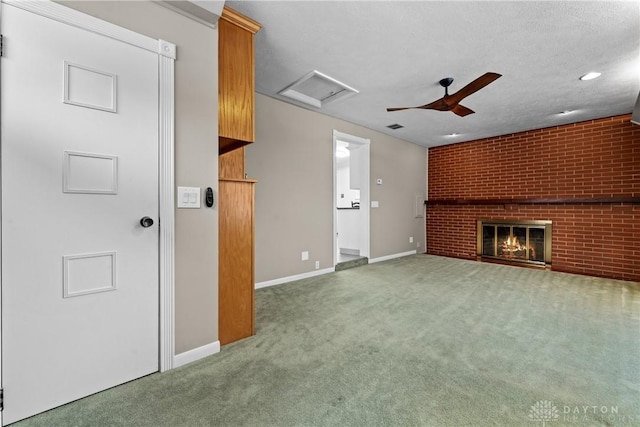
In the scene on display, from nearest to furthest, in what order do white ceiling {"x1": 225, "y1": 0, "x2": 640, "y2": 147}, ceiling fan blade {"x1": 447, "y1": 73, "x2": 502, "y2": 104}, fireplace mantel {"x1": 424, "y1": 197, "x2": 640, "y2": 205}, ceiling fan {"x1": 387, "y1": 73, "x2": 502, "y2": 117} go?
white ceiling {"x1": 225, "y1": 0, "x2": 640, "y2": 147}
ceiling fan blade {"x1": 447, "y1": 73, "x2": 502, "y2": 104}
ceiling fan {"x1": 387, "y1": 73, "x2": 502, "y2": 117}
fireplace mantel {"x1": 424, "y1": 197, "x2": 640, "y2": 205}

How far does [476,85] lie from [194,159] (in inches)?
101

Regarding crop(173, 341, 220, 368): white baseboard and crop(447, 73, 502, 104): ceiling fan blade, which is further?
crop(447, 73, 502, 104): ceiling fan blade

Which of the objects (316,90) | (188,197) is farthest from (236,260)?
(316,90)

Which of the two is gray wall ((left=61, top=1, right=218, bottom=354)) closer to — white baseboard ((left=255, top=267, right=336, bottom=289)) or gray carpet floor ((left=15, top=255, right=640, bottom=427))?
gray carpet floor ((left=15, top=255, right=640, bottom=427))

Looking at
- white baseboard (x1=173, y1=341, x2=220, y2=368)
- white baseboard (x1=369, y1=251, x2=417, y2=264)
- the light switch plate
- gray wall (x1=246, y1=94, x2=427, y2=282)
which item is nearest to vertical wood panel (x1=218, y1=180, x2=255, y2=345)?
white baseboard (x1=173, y1=341, x2=220, y2=368)

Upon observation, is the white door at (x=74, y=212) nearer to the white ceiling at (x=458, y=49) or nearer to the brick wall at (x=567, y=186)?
the white ceiling at (x=458, y=49)

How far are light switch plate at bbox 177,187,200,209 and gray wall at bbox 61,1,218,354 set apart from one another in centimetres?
3

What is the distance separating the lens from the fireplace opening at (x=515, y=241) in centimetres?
486

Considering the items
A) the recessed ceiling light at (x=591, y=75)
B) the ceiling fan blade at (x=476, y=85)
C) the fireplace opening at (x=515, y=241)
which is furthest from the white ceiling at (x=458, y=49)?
the fireplace opening at (x=515, y=241)

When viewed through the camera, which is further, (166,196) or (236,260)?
(236,260)

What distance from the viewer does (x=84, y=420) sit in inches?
52.4

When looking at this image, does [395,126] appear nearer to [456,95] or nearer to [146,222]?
[456,95]

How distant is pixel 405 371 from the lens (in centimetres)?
173

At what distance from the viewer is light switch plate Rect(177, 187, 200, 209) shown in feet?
5.90
